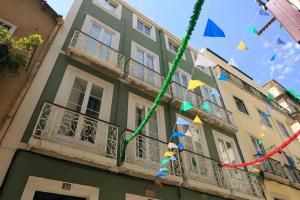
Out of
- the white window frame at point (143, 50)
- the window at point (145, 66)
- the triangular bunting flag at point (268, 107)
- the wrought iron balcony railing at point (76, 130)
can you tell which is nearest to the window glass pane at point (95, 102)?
the wrought iron balcony railing at point (76, 130)

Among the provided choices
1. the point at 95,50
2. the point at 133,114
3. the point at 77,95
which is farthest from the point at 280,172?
the point at 95,50

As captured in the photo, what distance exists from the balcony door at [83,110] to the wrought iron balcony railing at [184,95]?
3.57 meters

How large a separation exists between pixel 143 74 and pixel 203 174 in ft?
16.4

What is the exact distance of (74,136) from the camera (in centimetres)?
632

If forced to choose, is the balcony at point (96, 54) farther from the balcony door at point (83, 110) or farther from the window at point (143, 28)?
the window at point (143, 28)

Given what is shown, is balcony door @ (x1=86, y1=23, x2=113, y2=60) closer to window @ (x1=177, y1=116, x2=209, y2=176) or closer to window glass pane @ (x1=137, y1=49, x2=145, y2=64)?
window glass pane @ (x1=137, y1=49, x2=145, y2=64)

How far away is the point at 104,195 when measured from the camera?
19.6 feet

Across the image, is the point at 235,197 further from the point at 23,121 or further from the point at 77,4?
the point at 77,4

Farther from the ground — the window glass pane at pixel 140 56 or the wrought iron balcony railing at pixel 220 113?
the window glass pane at pixel 140 56

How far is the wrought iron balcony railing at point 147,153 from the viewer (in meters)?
7.12

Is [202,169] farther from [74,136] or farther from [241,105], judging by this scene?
[241,105]

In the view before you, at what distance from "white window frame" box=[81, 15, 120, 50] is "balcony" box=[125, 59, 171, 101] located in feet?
4.17

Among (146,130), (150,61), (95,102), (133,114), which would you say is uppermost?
(150,61)

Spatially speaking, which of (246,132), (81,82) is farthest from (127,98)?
(246,132)
